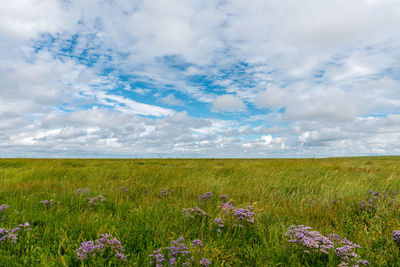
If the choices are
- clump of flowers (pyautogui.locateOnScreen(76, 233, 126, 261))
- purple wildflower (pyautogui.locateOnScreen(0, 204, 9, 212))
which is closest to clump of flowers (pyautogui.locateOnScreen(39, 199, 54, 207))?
purple wildflower (pyautogui.locateOnScreen(0, 204, 9, 212))

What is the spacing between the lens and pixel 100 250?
275 cm

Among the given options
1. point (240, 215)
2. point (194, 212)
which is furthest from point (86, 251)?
point (240, 215)

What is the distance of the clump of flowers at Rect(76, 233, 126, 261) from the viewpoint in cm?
272

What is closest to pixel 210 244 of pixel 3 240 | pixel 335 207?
pixel 3 240

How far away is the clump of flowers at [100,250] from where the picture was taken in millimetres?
2725

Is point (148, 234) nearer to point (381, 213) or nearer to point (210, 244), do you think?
point (210, 244)

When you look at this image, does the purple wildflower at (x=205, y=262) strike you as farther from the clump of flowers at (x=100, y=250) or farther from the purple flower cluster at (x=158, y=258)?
the clump of flowers at (x=100, y=250)

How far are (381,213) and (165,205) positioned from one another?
13.9ft

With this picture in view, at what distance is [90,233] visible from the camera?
3.48 metres

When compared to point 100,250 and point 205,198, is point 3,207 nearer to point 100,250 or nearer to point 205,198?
point 100,250

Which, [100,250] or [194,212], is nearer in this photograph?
[100,250]

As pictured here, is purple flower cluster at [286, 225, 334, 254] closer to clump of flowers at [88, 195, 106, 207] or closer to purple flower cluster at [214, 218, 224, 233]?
purple flower cluster at [214, 218, 224, 233]

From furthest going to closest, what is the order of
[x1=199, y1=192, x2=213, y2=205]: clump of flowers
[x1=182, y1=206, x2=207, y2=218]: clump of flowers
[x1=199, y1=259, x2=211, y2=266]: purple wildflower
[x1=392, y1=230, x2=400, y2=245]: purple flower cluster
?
[x1=199, y1=192, x2=213, y2=205]: clump of flowers < [x1=182, y1=206, x2=207, y2=218]: clump of flowers < [x1=392, y1=230, x2=400, y2=245]: purple flower cluster < [x1=199, y1=259, x2=211, y2=266]: purple wildflower

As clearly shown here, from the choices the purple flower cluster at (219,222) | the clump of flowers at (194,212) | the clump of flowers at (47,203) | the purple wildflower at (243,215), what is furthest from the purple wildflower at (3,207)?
the purple wildflower at (243,215)
